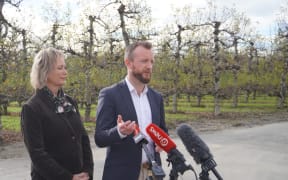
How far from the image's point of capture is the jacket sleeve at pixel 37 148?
108 inches

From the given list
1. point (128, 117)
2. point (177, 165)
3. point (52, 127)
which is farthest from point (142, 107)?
point (177, 165)

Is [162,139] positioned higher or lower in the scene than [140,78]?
lower

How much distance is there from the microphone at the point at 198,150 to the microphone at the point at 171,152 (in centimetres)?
11

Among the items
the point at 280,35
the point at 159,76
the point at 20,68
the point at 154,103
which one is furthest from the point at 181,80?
the point at 154,103

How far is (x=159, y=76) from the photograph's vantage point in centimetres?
2430

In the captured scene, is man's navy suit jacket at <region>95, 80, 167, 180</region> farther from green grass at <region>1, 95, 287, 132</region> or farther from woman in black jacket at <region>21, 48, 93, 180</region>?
green grass at <region>1, 95, 287, 132</region>

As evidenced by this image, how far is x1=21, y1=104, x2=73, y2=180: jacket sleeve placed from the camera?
2744mm

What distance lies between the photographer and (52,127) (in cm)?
286

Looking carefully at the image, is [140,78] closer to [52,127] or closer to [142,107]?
[142,107]

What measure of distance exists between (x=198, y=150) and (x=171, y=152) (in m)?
0.18

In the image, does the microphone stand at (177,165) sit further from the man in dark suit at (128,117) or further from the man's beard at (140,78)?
the man's beard at (140,78)

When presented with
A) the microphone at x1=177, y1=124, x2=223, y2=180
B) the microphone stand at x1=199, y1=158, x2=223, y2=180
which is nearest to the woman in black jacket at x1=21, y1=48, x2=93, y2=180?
the microphone at x1=177, y1=124, x2=223, y2=180

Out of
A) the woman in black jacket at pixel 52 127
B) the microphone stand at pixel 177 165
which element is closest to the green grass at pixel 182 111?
the woman in black jacket at pixel 52 127

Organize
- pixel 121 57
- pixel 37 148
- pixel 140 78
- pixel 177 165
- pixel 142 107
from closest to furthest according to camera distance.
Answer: pixel 177 165 < pixel 37 148 < pixel 140 78 < pixel 142 107 < pixel 121 57
